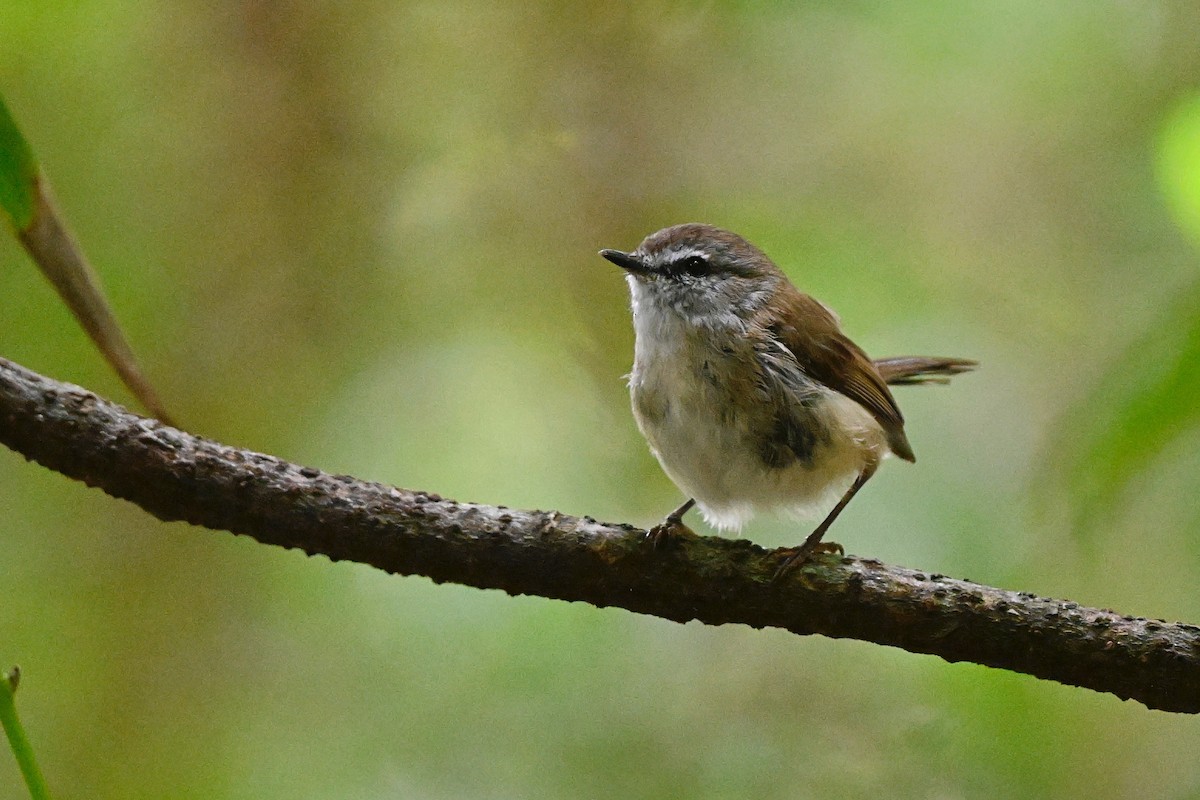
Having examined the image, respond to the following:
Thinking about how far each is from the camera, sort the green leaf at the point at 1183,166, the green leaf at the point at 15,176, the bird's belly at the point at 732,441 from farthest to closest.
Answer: the bird's belly at the point at 732,441
the green leaf at the point at 1183,166
the green leaf at the point at 15,176

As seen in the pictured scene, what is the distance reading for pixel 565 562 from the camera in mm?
2080

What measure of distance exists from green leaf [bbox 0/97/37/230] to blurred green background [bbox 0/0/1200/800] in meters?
2.51

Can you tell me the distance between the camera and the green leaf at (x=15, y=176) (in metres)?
1.41

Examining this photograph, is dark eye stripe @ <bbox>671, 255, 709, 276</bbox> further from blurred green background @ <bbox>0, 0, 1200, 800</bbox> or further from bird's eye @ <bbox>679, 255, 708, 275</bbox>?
blurred green background @ <bbox>0, 0, 1200, 800</bbox>

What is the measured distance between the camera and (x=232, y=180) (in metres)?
4.27

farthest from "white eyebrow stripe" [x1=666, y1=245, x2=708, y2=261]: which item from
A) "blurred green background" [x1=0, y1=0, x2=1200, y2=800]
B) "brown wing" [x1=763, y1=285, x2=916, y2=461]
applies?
"blurred green background" [x1=0, y1=0, x2=1200, y2=800]

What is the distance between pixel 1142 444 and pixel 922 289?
3.34 metres

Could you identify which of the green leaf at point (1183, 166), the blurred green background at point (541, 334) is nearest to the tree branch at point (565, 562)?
the green leaf at point (1183, 166)

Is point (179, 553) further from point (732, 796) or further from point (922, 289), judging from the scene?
point (922, 289)

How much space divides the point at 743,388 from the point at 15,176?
1.82 metres

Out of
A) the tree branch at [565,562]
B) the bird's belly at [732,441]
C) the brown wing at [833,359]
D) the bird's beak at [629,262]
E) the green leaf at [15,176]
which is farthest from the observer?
the bird's beak at [629,262]

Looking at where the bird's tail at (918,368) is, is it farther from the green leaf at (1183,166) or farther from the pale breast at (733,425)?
the green leaf at (1183,166)

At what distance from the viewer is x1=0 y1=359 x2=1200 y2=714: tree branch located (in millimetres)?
1898

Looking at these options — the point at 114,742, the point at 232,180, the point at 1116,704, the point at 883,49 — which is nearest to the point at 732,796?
the point at 1116,704
